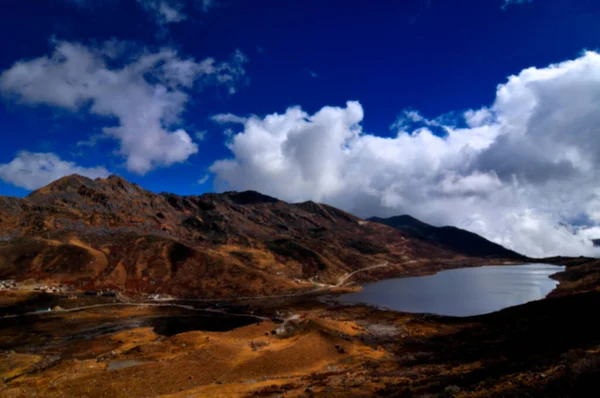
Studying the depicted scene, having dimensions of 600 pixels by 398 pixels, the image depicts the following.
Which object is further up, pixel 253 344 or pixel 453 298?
pixel 253 344

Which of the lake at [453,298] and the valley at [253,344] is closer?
the valley at [253,344]

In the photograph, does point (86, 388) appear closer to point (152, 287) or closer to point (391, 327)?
point (391, 327)

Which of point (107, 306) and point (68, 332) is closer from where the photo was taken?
point (68, 332)

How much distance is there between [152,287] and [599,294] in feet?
534

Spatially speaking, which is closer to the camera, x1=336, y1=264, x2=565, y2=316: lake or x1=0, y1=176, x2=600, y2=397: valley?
x1=0, y1=176, x2=600, y2=397: valley

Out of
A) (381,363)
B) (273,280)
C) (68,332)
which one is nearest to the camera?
(381,363)

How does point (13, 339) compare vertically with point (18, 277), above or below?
below

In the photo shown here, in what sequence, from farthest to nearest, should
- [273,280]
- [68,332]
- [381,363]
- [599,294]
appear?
[273,280] → [68,332] → [599,294] → [381,363]

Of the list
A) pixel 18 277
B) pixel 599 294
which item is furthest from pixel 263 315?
pixel 18 277

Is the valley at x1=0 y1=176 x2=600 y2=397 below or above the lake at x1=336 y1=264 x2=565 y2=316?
above

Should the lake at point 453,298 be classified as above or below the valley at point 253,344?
below

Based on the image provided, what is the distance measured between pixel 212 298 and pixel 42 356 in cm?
9148

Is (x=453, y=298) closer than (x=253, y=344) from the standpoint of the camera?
No

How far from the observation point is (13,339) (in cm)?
7906
